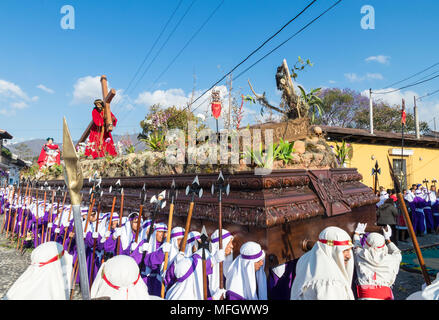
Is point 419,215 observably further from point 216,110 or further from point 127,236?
point 127,236

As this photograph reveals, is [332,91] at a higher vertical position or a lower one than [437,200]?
higher

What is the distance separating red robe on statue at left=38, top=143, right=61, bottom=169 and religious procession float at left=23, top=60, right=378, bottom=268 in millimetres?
6345

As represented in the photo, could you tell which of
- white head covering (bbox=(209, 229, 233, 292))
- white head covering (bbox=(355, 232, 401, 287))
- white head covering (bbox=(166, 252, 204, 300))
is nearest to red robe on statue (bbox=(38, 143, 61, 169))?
white head covering (bbox=(209, 229, 233, 292))

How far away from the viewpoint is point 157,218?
4.75 metres

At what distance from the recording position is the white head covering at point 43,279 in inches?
94.2

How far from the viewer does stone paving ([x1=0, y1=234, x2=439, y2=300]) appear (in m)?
4.73

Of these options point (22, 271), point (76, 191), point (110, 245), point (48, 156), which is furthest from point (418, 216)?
point (48, 156)

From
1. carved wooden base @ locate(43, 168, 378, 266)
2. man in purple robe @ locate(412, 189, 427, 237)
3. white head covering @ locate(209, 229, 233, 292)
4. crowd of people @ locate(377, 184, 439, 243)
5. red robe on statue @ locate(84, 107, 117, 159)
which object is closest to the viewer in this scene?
white head covering @ locate(209, 229, 233, 292)

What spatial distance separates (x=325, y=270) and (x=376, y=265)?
1467 millimetres

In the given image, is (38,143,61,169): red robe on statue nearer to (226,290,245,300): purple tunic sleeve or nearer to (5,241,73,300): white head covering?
(5,241,73,300): white head covering

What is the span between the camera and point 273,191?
3436 mm

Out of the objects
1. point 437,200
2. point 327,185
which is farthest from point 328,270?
point 437,200
